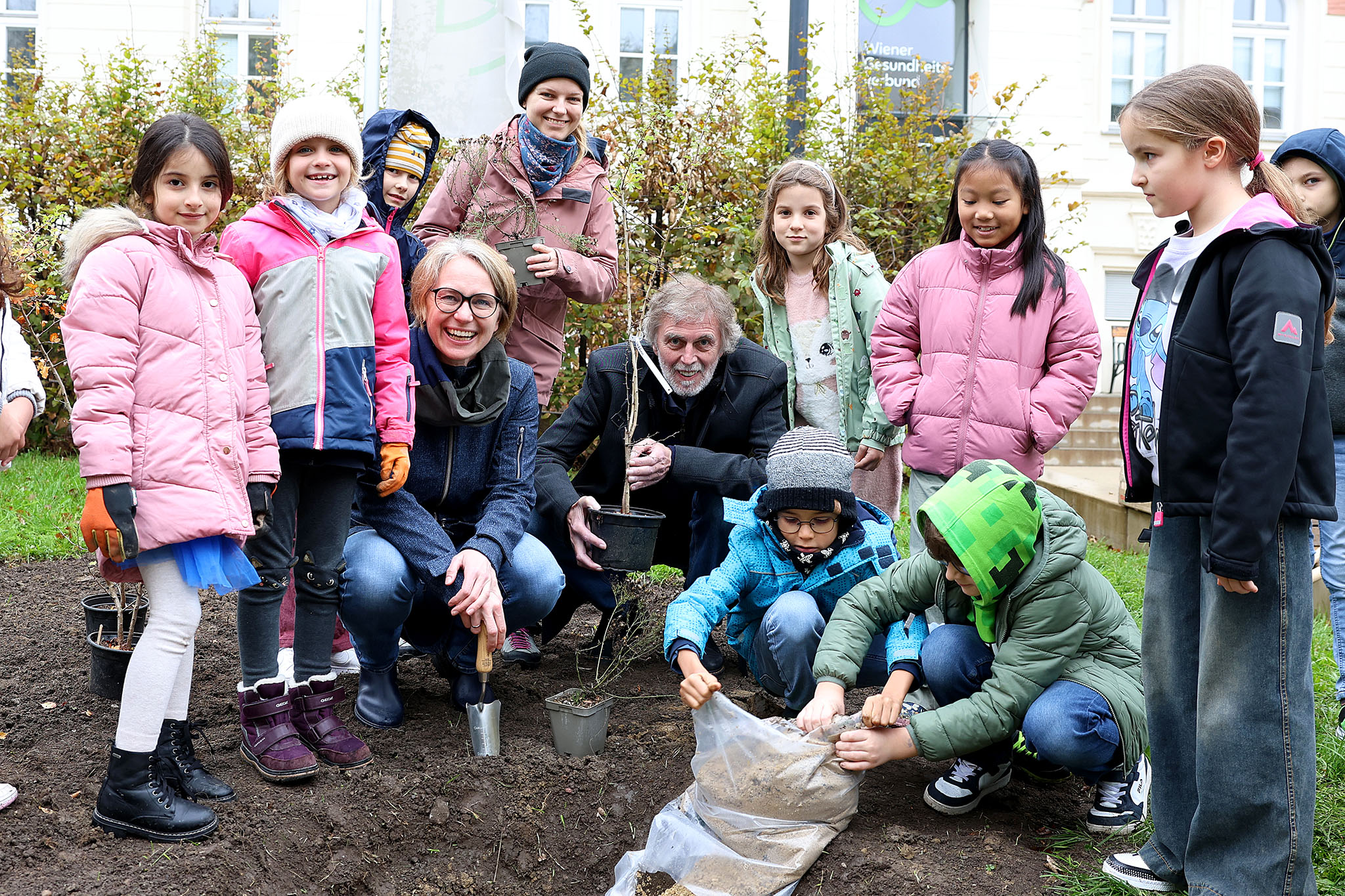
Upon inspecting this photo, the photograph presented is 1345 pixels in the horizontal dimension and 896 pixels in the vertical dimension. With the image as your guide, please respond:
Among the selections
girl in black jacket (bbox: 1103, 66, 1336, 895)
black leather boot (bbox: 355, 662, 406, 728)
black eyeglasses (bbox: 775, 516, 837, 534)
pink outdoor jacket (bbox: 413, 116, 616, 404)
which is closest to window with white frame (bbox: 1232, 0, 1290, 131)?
pink outdoor jacket (bbox: 413, 116, 616, 404)

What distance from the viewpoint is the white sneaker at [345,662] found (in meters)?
3.72

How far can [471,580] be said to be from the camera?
308cm

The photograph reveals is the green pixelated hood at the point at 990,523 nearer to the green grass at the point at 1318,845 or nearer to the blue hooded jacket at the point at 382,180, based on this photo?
the green grass at the point at 1318,845

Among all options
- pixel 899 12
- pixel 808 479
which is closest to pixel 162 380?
pixel 808 479

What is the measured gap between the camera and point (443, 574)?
3.18 m

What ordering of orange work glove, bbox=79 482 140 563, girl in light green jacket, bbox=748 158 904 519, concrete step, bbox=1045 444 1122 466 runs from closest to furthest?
1. orange work glove, bbox=79 482 140 563
2. girl in light green jacket, bbox=748 158 904 519
3. concrete step, bbox=1045 444 1122 466

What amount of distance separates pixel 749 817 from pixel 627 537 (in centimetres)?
109

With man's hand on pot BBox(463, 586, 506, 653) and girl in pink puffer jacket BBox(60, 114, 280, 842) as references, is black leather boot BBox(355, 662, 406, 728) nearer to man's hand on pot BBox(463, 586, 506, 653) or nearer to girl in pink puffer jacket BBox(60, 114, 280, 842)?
man's hand on pot BBox(463, 586, 506, 653)

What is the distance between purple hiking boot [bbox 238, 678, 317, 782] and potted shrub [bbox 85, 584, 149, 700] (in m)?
0.47

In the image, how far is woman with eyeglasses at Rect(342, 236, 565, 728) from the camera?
3154 millimetres

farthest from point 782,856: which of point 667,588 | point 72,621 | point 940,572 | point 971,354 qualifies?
point 72,621

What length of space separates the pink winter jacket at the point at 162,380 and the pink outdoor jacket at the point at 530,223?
4.88ft

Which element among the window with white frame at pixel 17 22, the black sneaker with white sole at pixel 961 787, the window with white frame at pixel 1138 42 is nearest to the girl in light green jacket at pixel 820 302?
the black sneaker with white sole at pixel 961 787

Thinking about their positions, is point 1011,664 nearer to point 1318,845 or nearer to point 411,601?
point 1318,845
